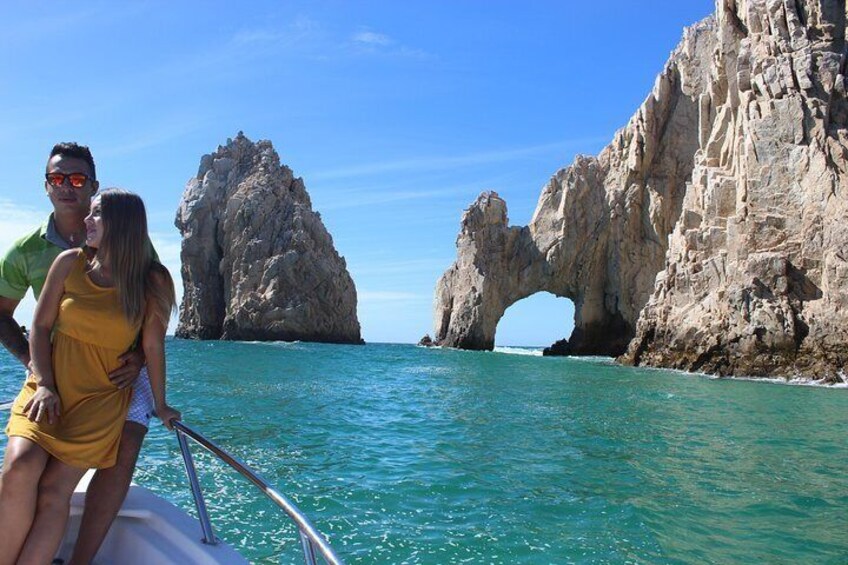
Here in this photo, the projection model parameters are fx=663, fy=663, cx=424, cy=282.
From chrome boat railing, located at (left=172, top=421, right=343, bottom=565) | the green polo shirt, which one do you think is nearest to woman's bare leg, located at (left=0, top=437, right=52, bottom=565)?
chrome boat railing, located at (left=172, top=421, right=343, bottom=565)

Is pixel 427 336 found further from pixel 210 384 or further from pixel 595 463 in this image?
pixel 595 463

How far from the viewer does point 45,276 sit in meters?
3.32

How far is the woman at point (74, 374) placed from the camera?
274cm

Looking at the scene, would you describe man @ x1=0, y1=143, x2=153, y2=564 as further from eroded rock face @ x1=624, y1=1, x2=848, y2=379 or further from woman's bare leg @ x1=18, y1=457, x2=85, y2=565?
eroded rock face @ x1=624, y1=1, x2=848, y2=379

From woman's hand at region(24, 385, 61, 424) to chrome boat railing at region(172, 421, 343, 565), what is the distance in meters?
0.62

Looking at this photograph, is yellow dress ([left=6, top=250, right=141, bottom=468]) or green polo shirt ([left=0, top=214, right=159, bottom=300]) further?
green polo shirt ([left=0, top=214, right=159, bottom=300])

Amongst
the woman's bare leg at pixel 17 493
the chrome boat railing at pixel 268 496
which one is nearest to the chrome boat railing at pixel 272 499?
the chrome boat railing at pixel 268 496

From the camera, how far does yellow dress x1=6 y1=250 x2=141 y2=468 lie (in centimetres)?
288

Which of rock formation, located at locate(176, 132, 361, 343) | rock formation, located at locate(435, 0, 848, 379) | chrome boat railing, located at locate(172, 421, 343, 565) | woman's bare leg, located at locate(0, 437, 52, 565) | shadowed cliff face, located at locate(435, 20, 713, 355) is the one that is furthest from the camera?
rock formation, located at locate(176, 132, 361, 343)

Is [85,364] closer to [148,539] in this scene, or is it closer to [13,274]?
[13,274]

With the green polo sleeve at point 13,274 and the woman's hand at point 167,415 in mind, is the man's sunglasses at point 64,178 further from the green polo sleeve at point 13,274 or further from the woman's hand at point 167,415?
the woman's hand at point 167,415

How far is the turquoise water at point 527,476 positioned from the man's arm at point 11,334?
365 centimetres

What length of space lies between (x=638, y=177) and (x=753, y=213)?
2379 centimetres

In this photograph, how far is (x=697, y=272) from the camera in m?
38.2
